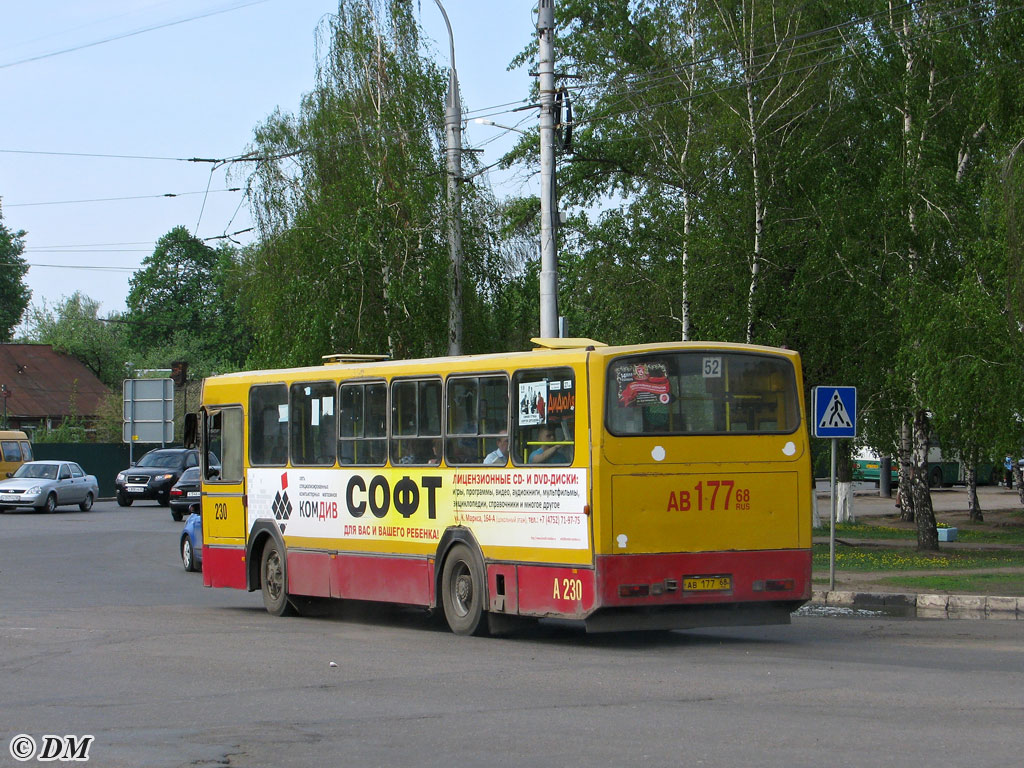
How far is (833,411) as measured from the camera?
19500mm

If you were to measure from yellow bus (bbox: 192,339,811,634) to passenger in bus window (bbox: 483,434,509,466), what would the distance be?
0.04 feet

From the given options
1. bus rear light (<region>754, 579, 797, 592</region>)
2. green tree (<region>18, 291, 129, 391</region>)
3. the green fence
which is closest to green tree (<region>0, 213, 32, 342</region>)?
green tree (<region>18, 291, 129, 391</region>)

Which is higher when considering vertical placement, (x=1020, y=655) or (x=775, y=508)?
(x=775, y=508)

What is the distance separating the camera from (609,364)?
1349cm

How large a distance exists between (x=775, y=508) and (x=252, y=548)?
7.02m

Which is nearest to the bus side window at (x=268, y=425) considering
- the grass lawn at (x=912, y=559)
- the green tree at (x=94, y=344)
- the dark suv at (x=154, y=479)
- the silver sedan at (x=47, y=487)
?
the grass lawn at (x=912, y=559)

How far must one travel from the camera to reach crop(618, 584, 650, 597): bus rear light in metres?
13.2

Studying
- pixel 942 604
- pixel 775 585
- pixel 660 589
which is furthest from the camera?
pixel 942 604

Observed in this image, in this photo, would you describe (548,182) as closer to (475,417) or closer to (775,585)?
(475,417)

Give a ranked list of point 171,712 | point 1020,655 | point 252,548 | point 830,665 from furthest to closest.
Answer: point 252,548, point 1020,655, point 830,665, point 171,712

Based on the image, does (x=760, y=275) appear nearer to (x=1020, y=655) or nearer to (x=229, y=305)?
(x=1020, y=655)

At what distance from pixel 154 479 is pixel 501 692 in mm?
41710

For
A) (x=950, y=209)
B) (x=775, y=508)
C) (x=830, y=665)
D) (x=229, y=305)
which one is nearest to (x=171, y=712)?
(x=830, y=665)

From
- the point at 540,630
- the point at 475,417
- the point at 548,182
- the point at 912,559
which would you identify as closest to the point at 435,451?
the point at 475,417
